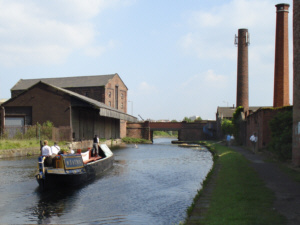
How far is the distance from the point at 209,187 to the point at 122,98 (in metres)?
61.6

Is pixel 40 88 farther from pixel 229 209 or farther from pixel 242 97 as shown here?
pixel 229 209

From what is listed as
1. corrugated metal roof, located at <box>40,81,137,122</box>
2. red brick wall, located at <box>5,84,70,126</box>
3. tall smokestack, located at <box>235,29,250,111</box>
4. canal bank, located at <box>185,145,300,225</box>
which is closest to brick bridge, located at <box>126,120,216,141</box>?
corrugated metal roof, located at <box>40,81,137,122</box>

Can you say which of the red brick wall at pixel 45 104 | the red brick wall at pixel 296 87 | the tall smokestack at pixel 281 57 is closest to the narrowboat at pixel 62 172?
the red brick wall at pixel 296 87

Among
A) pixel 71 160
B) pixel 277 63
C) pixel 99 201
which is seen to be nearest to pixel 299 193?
pixel 99 201

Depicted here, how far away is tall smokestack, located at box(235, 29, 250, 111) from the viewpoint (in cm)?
4741

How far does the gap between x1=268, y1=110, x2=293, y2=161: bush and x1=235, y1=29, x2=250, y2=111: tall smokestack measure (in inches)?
1090

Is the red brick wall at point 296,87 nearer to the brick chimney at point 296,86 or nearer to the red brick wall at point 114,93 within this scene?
Result: the brick chimney at point 296,86

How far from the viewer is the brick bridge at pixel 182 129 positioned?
2574 inches

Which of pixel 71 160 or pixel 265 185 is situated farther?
pixel 71 160

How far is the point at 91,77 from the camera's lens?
6894cm

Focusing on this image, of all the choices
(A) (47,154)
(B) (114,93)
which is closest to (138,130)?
(B) (114,93)

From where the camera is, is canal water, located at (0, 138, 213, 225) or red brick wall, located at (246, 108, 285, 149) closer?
canal water, located at (0, 138, 213, 225)

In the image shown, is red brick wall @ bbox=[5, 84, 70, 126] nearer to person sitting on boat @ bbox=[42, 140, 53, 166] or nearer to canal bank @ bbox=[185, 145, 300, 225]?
person sitting on boat @ bbox=[42, 140, 53, 166]

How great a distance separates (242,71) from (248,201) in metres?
40.6
